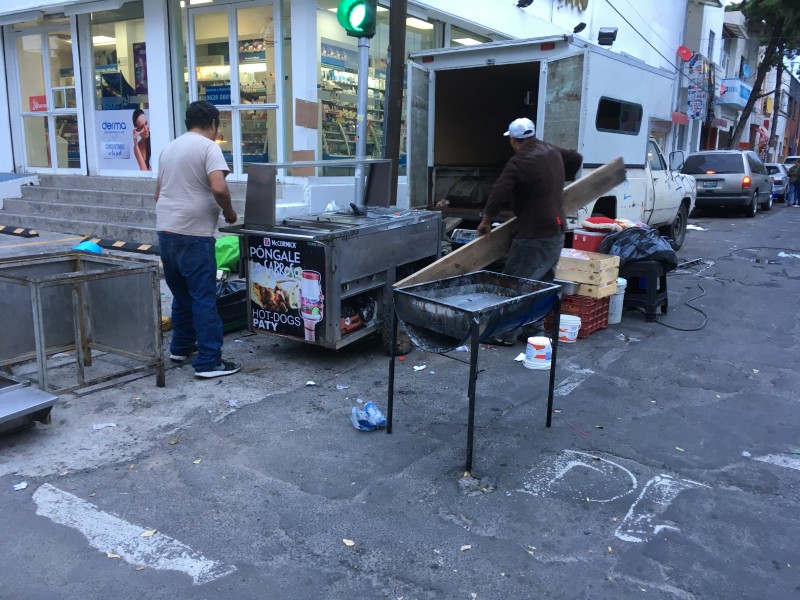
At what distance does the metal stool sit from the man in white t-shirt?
444cm

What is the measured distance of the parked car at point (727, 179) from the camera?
699 inches

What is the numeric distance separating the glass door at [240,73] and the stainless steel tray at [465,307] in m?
6.99

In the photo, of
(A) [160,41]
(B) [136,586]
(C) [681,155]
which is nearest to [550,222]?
(B) [136,586]

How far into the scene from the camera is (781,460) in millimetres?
3992

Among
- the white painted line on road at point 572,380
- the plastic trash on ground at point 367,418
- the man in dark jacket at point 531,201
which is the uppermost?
the man in dark jacket at point 531,201

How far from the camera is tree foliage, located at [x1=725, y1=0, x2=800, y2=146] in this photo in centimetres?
2725

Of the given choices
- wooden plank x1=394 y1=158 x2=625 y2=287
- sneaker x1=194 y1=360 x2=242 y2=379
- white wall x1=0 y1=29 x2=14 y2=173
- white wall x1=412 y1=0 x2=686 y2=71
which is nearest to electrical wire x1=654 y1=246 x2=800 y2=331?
wooden plank x1=394 y1=158 x2=625 y2=287

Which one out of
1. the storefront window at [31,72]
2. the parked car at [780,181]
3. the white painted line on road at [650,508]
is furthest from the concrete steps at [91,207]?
the parked car at [780,181]

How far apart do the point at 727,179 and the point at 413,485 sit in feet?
57.2

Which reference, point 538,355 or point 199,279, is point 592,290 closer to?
point 538,355

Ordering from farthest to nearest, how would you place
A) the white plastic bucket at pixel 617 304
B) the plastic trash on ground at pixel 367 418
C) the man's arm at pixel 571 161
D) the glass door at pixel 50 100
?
the glass door at pixel 50 100 → the white plastic bucket at pixel 617 304 → the man's arm at pixel 571 161 → the plastic trash on ground at pixel 367 418

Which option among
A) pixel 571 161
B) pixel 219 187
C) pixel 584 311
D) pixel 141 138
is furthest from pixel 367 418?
pixel 141 138

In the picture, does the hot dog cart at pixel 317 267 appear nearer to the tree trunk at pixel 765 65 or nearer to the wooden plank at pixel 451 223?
the wooden plank at pixel 451 223

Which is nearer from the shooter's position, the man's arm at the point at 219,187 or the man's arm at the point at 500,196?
the man's arm at the point at 219,187
